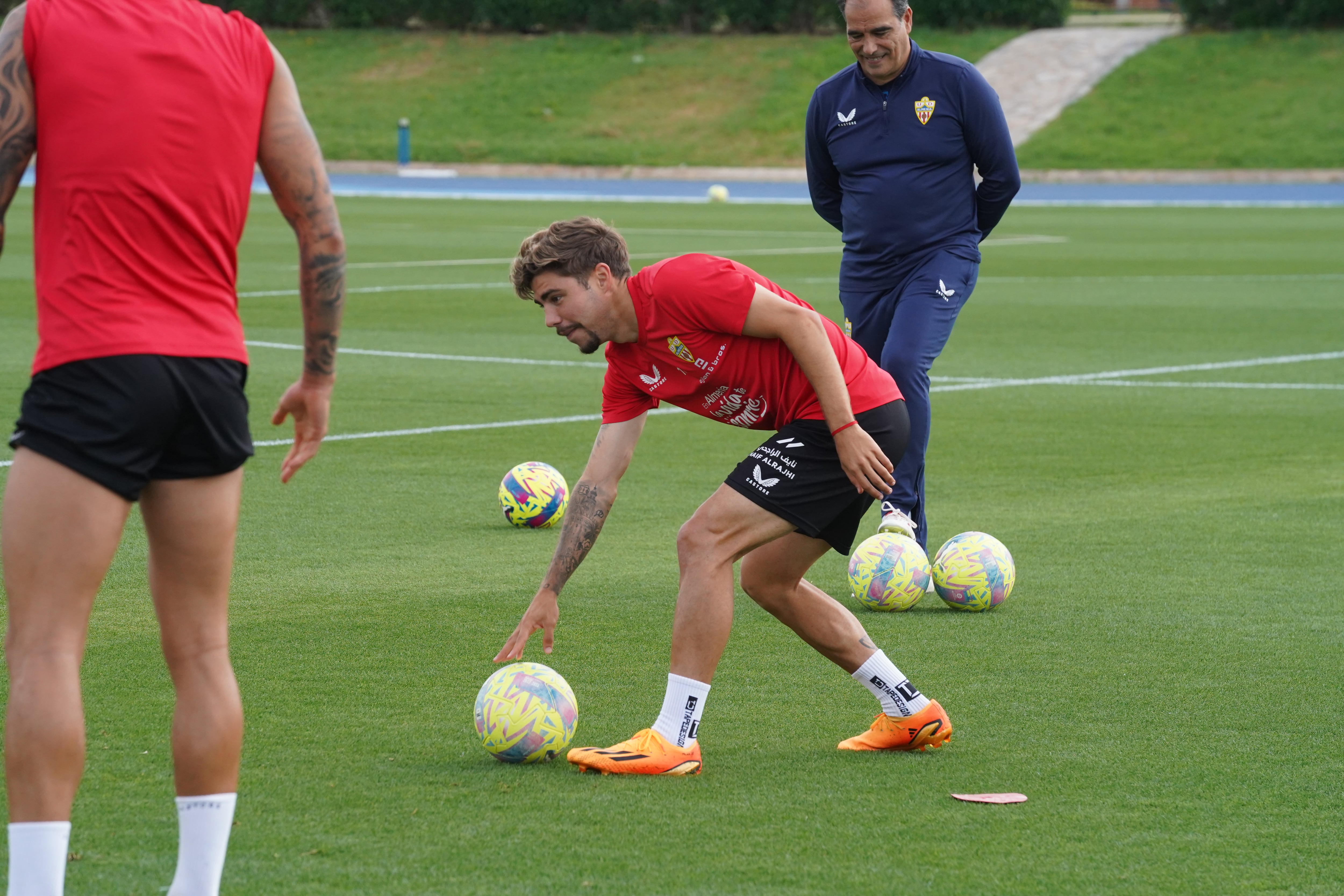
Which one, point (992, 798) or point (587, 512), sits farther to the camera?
point (587, 512)

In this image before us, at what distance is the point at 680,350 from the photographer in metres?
5.29

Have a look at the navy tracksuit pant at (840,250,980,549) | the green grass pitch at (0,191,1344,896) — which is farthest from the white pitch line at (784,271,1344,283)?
the navy tracksuit pant at (840,250,980,549)

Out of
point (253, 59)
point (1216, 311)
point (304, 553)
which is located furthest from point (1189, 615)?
point (1216, 311)

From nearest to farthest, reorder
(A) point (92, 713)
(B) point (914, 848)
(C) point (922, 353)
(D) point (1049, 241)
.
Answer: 1. (B) point (914, 848)
2. (A) point (92, 713)
3. (C) point (922, 353)
4. (D) point (1049, 241)

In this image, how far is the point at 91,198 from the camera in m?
3.59

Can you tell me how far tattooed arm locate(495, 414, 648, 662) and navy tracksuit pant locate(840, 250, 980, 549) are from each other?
253 centimetres

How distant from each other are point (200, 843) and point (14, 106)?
4.89 feet

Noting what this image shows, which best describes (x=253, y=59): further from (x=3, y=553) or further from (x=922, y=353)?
(x=922, y=353)

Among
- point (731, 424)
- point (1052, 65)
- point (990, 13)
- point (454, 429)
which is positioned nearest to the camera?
point (731, 424)

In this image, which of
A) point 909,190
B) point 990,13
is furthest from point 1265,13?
point 909,190

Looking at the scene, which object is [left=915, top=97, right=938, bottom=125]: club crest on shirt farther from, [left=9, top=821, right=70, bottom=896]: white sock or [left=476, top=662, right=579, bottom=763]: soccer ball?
[left=9, top=821, right=70, bottom=896]: white sock

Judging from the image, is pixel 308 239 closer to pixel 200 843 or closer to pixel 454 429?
pixel 200 843

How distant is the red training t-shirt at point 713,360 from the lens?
5207 millimetres

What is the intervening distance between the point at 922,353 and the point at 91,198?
198 inches
